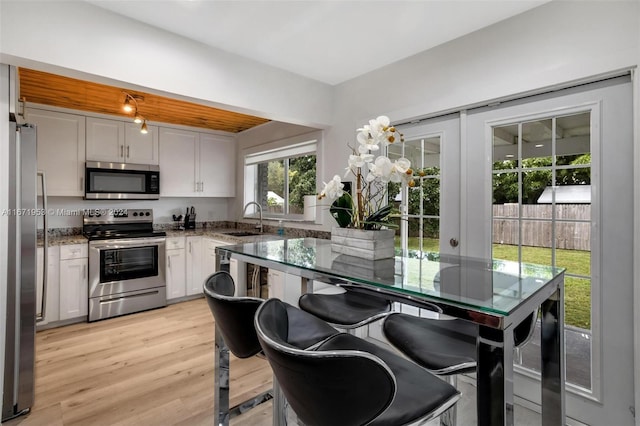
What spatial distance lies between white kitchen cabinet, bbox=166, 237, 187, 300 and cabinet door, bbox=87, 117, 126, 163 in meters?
1.20

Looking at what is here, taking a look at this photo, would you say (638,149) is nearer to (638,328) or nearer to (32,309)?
(638,328)

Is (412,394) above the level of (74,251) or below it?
below

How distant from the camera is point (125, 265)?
361 cm

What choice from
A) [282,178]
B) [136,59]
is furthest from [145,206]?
[136,59]

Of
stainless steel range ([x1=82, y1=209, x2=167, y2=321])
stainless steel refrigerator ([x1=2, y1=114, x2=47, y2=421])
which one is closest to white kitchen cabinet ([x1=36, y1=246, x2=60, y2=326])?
stainless steel range ([x1=82, y1=209, x2=167, y2=321])

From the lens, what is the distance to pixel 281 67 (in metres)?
2.80

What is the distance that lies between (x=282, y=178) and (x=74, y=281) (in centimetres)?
255

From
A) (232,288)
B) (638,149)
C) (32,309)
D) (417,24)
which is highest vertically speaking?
(417,24)

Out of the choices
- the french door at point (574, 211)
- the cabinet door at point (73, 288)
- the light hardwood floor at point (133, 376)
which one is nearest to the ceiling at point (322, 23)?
the french door at point (574, 211)

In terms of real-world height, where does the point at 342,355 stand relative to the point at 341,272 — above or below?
below

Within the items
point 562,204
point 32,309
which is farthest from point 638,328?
point 32,309

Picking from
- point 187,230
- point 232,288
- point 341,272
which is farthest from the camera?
point 187,230

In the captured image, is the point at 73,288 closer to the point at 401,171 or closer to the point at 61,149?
the point at 61,149

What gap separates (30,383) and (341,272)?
7.31ft
